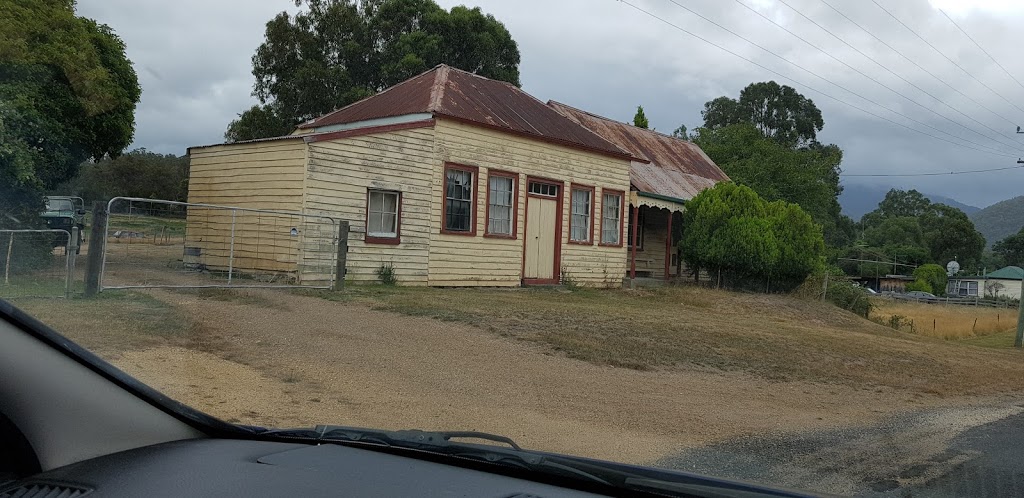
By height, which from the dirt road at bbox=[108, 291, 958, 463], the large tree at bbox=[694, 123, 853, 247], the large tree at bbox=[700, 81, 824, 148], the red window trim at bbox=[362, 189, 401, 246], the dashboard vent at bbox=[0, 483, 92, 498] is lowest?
the dirt road at bbox=[108, 291, 958, 463]

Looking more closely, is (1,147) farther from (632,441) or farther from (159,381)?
(632,441)

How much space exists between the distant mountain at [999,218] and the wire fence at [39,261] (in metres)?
87.6

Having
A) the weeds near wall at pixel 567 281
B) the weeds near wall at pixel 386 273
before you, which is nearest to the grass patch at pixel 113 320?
the weeds near wall at pixel 386 273

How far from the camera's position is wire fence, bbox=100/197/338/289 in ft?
38.6

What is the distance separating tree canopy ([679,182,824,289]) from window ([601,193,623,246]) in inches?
92.3

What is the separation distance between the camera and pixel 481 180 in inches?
707

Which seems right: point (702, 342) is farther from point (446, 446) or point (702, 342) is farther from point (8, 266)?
point (446, 446)

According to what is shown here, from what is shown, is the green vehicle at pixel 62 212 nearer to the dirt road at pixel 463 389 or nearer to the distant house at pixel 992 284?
the dirt road at pixel 463 389

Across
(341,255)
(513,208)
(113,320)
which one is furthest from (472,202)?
(113,320)

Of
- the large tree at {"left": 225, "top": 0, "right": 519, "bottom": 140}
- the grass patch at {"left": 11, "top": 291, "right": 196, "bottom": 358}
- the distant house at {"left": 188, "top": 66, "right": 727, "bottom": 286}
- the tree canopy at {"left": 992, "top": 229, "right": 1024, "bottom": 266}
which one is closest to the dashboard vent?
the grass patch at {"left": 11, "top": 291, "right": 196, "bottom": 358}

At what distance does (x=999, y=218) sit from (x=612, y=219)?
93.2 meters

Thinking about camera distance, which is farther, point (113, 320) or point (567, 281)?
point (567, 281)

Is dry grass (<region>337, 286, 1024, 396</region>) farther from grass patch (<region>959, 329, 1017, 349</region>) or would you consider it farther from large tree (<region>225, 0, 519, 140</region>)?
large tree (<region>225, 0, 519, 140</region>)

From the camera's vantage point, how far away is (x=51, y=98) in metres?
11.4
